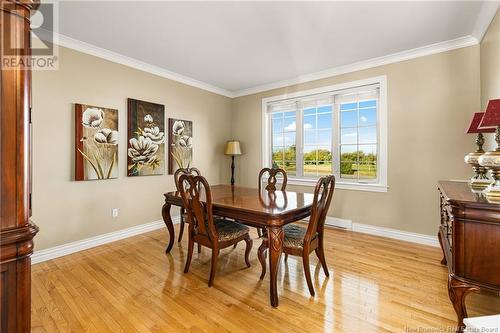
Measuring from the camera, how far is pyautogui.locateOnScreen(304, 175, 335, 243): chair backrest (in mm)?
1906

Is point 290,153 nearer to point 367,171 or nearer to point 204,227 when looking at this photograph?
point 367,171

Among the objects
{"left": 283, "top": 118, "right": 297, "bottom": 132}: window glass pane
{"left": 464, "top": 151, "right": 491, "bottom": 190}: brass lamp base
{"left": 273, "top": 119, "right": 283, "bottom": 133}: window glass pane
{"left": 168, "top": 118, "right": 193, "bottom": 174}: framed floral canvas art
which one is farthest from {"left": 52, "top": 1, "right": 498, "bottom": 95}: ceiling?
{"left": 464, "top": 151, "right": 491, "bottom": 190}: brass lamp base

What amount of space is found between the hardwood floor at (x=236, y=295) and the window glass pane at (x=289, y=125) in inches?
93.1

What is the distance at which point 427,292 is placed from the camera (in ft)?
6.61

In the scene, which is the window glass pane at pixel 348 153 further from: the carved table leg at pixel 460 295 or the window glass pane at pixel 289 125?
the carved table leg at pixel 460 295

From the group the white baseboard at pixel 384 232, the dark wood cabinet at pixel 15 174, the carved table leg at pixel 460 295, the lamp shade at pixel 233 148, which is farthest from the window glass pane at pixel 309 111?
the dark wood cabinet at pixel 15 174

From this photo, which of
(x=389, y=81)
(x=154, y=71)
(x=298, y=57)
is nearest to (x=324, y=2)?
(x=298, y=57)

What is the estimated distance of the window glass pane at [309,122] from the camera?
4.20 metres

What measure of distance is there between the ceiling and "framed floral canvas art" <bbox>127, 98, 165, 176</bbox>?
0.71 meters

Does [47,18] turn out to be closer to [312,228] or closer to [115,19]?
[115,19]

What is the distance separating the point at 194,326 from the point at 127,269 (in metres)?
1.21

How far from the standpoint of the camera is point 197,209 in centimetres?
219

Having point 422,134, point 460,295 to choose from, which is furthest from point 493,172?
point 422,134

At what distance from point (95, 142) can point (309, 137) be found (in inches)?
129
